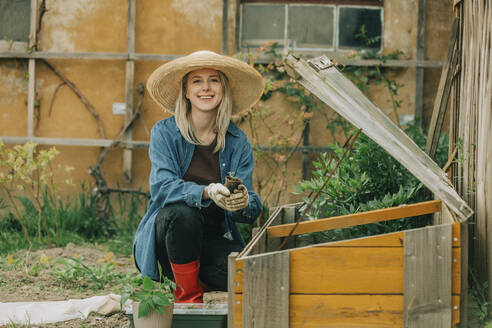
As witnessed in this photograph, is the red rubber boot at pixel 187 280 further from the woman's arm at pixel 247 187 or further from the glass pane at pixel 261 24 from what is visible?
the glass pane at pixel 261 24

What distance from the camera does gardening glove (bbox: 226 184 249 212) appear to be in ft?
8.40

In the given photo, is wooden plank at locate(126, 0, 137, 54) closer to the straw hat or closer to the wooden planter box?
the straw hat

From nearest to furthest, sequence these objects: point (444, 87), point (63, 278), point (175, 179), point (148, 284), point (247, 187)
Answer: point (148, 284) < point (175, 179) < point (247, 187) < point (444, 87) < point (63, 278)

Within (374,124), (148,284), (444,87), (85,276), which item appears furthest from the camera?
(85,276)

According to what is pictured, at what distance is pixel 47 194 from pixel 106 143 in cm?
72

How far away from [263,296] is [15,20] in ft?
15.8

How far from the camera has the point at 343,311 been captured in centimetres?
207

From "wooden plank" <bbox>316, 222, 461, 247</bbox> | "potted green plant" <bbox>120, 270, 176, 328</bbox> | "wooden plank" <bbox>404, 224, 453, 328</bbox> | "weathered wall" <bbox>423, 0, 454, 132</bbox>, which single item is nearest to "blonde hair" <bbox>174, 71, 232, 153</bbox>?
"potted green plant" <bbox>120, 270, 176, 328</bbox>

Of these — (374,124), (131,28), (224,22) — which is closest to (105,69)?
(131,28)

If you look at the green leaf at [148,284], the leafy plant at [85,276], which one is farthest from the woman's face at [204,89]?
the leafy plant at [85,276]

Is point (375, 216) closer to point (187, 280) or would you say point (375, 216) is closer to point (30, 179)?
point (187, 280)

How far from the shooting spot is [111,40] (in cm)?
571

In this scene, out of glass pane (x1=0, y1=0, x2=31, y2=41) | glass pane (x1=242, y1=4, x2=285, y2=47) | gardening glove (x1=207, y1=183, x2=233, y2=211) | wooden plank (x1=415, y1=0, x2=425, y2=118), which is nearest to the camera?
gardening glove (x1=207, y1=183, x2=233, y2=211)

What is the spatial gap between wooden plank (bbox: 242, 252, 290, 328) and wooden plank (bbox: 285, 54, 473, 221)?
0.56 metres
